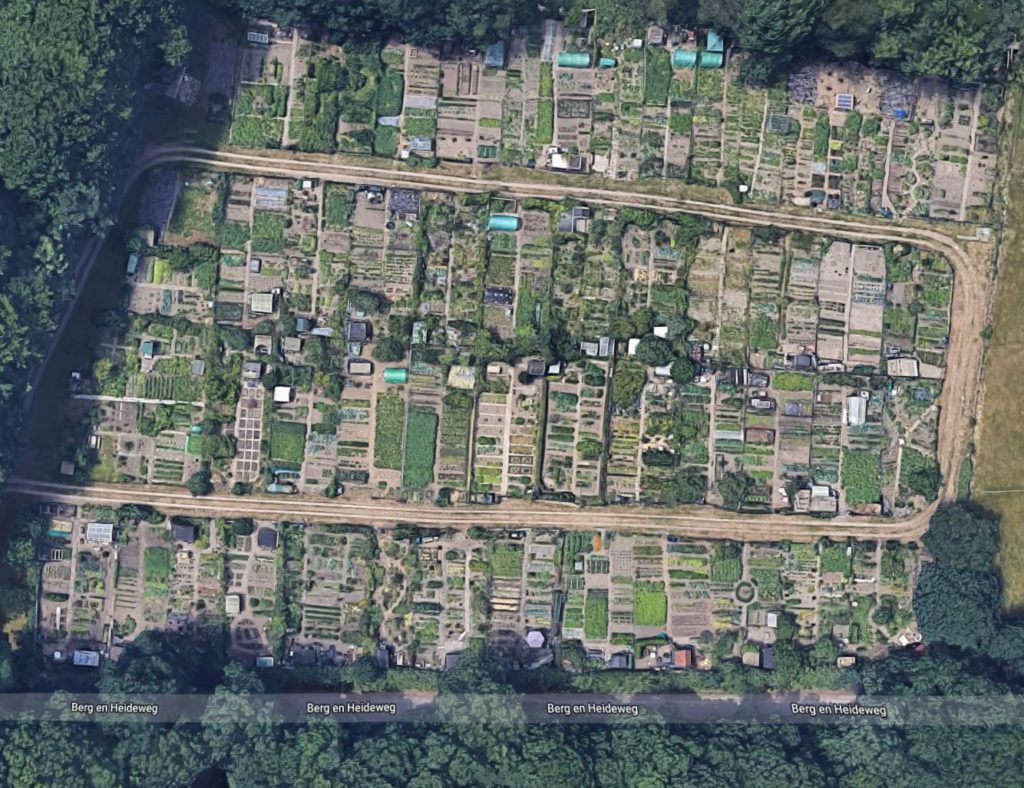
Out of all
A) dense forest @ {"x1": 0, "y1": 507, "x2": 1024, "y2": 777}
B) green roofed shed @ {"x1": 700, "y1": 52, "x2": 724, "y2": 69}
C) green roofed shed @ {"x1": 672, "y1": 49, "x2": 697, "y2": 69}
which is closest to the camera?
dense forest @ {"x1": 0, "y1": 507, "x2": 1024, "y2": 777}

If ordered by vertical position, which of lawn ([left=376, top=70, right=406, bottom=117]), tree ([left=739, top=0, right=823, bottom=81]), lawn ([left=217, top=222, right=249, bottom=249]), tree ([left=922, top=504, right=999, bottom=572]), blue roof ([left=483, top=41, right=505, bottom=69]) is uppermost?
tree ([left=739, top=0, right=823, bottom=81])

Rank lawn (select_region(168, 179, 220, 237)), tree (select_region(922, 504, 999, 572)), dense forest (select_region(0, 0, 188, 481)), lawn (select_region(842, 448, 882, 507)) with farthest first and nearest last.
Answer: lawn (select_region(842, 448, 882, 507)) < lawn (select_region(168, 179, 220, 237)) < tree (select_region(922, 504, 999, 572)) < dense forest (select_region(0, 0, 188, 481))

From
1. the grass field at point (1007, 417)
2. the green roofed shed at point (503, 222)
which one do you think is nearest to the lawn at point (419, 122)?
the green roofed shed at point (503, 222)

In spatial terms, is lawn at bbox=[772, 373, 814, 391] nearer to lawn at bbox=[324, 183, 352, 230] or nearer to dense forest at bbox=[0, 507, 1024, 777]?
dense forest at bbox=[0, 507, 1024, 777]

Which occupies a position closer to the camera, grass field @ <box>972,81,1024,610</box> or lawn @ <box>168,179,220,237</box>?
lawn @ <box>168,179,220,237</box>

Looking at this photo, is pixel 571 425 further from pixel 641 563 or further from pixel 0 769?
pixel 0 769

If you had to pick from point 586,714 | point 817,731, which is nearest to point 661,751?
point 586,714

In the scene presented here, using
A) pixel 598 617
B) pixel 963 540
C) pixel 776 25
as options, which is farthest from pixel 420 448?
pixel 963 540

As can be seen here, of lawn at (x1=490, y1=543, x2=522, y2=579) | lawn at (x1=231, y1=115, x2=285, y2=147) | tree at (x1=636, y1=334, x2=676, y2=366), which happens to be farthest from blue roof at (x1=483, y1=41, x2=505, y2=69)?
lawn at (x1=490, y1=543, x2=522, y2=579)

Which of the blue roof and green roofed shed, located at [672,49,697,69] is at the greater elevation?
green roofed shed, located at [672,49,697,69]
